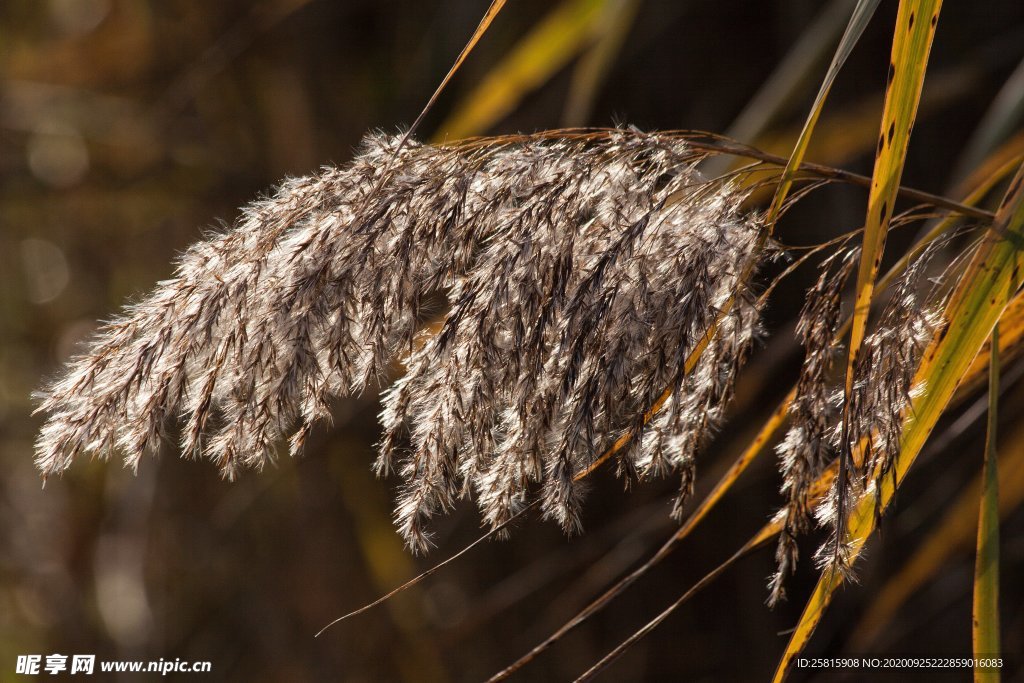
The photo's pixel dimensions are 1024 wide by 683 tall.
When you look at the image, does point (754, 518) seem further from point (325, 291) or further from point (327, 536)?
point (325, 291)

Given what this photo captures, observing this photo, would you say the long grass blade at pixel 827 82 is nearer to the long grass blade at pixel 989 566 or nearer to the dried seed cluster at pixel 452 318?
the dried seed cluster at pixel 452 318

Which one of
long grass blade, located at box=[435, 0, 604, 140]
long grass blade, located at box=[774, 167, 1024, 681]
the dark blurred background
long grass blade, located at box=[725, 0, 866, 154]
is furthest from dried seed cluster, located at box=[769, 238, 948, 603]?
the dark blurred background

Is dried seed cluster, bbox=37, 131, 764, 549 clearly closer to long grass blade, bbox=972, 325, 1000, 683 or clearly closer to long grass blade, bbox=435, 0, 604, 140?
long grass blade, bbox=972, 325, 1000, 683

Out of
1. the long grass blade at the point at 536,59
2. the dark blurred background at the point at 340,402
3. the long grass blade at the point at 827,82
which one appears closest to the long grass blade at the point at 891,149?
the long grass blade at the point at 827,82

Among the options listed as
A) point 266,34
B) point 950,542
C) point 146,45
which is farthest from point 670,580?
point 146,45

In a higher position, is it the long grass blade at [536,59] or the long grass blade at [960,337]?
the long grass blade at [536,59]
